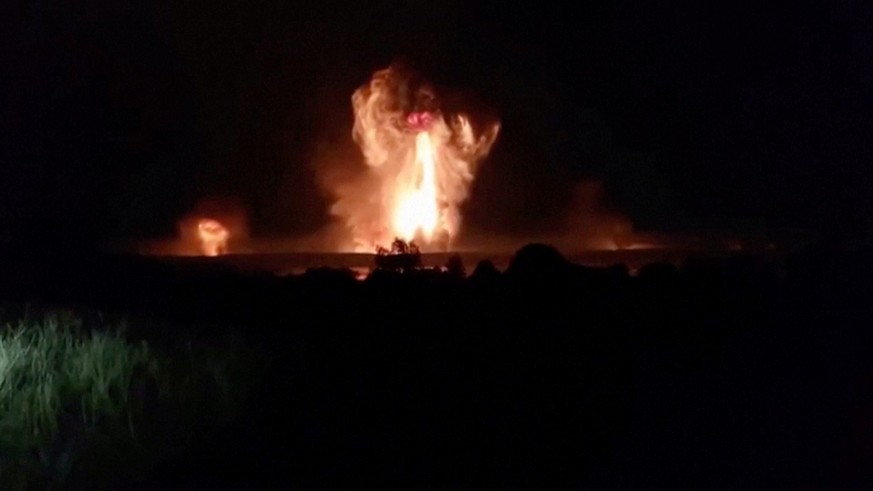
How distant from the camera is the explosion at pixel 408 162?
8.41 meters

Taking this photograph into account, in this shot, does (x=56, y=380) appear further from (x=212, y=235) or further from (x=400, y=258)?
(x=212, y=235)

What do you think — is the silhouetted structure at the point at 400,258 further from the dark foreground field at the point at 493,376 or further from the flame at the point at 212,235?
the flame at the point at 212,235

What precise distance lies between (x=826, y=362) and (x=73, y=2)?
5699mm

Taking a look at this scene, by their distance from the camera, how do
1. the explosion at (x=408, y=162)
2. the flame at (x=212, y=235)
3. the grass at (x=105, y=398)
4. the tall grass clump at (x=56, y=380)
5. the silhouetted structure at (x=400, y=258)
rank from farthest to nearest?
the flame at (x=212, y=235)
the explosion at (x=408, y=162)
the silhouetted structure at (x=400, y=258)
the tall grass clump at (x=56, y=380)
the grass at (x=105, y=398)

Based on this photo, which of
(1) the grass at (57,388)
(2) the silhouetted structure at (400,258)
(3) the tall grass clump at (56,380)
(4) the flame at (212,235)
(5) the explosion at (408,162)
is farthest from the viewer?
(4) the flame at (212,235)

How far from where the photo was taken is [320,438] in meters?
4.07

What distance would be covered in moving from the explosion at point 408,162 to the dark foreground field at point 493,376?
176 cm

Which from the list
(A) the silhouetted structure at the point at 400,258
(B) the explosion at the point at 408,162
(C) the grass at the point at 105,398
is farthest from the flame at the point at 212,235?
(C) the grass at the point at 105,398

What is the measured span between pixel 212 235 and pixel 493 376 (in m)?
4.28

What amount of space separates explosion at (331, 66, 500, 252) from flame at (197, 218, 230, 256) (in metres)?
0.78

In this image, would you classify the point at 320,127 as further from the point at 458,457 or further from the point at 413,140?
the point at 458,457

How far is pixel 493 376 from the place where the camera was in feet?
15.7

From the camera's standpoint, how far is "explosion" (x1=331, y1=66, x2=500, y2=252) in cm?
841

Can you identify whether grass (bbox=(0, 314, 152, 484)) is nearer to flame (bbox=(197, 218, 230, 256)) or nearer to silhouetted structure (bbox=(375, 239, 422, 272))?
silhouetted structure (bbox=(375, 239, 422, 272))
